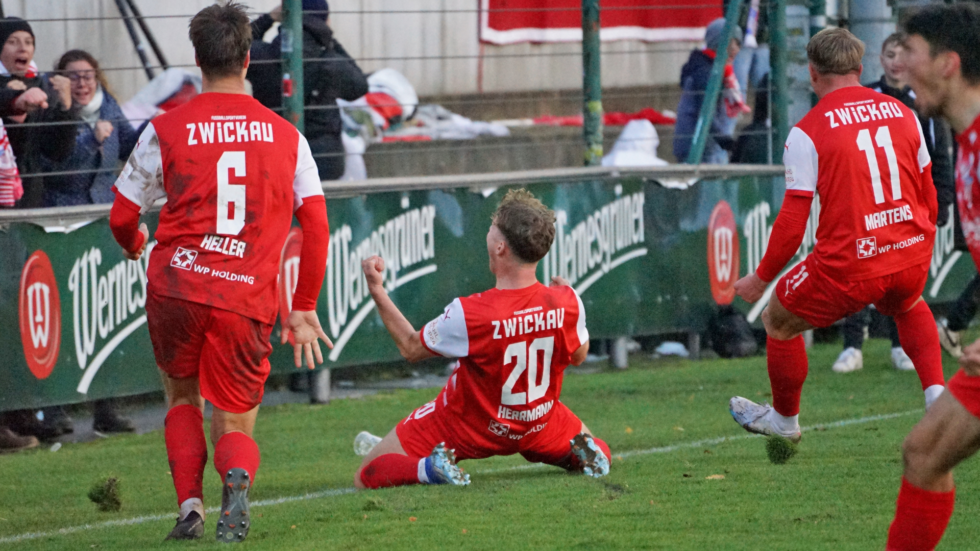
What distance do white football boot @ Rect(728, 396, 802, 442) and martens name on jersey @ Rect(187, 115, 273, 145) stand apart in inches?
111

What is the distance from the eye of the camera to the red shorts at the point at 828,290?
595cm

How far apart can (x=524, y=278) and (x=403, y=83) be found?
303 inches

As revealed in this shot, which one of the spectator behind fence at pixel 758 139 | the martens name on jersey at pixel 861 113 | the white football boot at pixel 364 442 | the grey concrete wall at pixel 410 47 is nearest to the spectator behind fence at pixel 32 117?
the grey concrete wall at pixel 410 47

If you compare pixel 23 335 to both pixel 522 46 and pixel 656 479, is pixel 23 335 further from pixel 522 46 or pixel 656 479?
pixel 522 46

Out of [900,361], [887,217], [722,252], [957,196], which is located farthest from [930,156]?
[957,196]

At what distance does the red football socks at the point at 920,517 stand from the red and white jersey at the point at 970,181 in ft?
2.18

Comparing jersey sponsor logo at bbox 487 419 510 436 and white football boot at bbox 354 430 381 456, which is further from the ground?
jersey sponsor logo at bbox 487 419 510 436

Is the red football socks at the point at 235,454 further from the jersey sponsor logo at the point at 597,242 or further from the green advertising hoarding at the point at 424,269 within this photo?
the jersey sponsor logo at the point at 597,242

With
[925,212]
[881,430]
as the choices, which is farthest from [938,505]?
[881,430]

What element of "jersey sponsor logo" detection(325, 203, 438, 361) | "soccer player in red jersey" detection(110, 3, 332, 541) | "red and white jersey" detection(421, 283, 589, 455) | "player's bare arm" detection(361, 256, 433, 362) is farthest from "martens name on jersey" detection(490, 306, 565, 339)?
"jersey sponsor logo" detection(325, 203, 438, 361)

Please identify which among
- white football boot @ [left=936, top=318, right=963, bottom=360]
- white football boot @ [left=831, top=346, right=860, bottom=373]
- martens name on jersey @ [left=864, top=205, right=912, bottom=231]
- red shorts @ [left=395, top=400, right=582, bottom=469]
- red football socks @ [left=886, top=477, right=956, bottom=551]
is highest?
martens name on jersey @ [left=864, top=205, right=912, bottom=231]

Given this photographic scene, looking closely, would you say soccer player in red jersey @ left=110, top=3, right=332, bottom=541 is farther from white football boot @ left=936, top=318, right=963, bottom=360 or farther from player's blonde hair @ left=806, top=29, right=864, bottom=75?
white football boot @ left=936, top=318, right=963, bottom=360

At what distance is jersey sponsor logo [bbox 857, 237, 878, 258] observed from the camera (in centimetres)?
592

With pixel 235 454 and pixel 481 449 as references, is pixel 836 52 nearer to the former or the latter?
pixel 481 449
